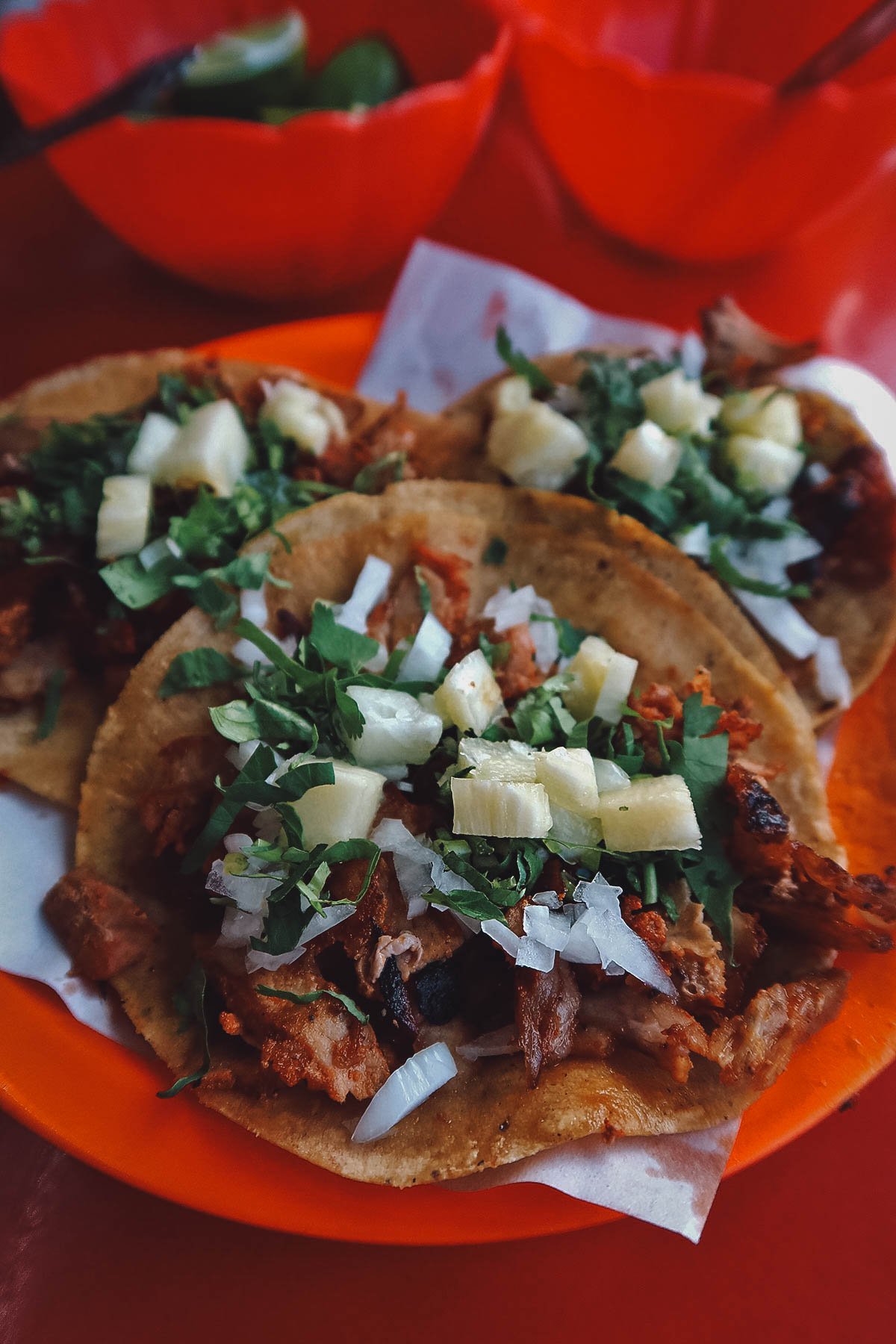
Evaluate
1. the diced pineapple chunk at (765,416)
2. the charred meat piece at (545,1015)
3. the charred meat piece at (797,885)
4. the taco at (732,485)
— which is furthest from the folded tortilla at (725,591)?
the charred meat piece at (545,1015)

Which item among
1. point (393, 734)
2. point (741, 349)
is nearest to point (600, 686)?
point (393, 734)

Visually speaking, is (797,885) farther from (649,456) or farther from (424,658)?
(649,456)

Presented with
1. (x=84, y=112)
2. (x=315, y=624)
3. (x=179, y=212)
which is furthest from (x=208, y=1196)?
(x=84, y=112)

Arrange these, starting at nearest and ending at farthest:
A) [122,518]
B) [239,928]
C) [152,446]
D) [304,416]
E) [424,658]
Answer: [239,928] → [424,658] → [122,518] → [152,446] → [304,416]

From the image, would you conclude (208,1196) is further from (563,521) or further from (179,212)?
(179,212)

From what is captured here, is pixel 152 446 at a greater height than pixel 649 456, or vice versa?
pixel 649 456

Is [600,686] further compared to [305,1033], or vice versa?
[600,686]

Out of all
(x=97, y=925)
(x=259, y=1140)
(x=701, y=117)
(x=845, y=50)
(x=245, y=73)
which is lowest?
(x=259, y=1140)

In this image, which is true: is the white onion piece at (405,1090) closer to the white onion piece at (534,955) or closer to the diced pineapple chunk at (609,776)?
the white onion piece at (534,955)

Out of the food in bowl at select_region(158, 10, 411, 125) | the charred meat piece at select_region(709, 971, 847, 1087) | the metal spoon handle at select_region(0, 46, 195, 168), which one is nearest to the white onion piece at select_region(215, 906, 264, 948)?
the charred meat piece at select_region(709, 971, 847, 1087)
